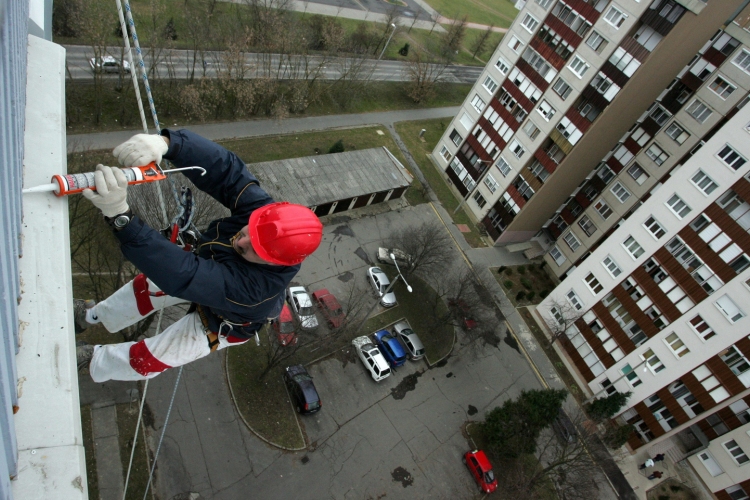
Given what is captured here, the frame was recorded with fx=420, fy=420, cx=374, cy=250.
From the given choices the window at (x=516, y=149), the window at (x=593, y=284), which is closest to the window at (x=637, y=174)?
the window at (x=516, y=149)

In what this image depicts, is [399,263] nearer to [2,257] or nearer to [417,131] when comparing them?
[417,131]

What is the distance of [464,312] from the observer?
2577 centimetres

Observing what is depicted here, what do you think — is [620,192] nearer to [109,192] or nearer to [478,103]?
[478,103]

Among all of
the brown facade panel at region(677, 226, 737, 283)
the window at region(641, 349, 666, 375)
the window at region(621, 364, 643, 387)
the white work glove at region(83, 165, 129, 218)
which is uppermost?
the white work glove at region(83, 165, 129, 218)

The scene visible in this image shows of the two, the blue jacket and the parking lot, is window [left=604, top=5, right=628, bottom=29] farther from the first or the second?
the blue jacket

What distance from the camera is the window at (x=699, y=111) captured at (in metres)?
25.5

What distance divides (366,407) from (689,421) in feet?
55.2

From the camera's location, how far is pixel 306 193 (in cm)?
2741

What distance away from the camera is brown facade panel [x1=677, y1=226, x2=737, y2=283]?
19622 mm

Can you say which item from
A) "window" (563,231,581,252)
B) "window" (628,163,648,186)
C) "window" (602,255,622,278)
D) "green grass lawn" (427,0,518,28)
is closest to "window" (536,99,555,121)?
"window" (628,163,648,186)

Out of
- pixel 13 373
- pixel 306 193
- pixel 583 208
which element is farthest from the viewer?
pixel 583 208

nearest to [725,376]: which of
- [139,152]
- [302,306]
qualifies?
[302,306]

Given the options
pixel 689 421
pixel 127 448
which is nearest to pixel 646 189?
pixel 689 421

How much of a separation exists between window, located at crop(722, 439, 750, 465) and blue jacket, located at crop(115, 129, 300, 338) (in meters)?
26.6
